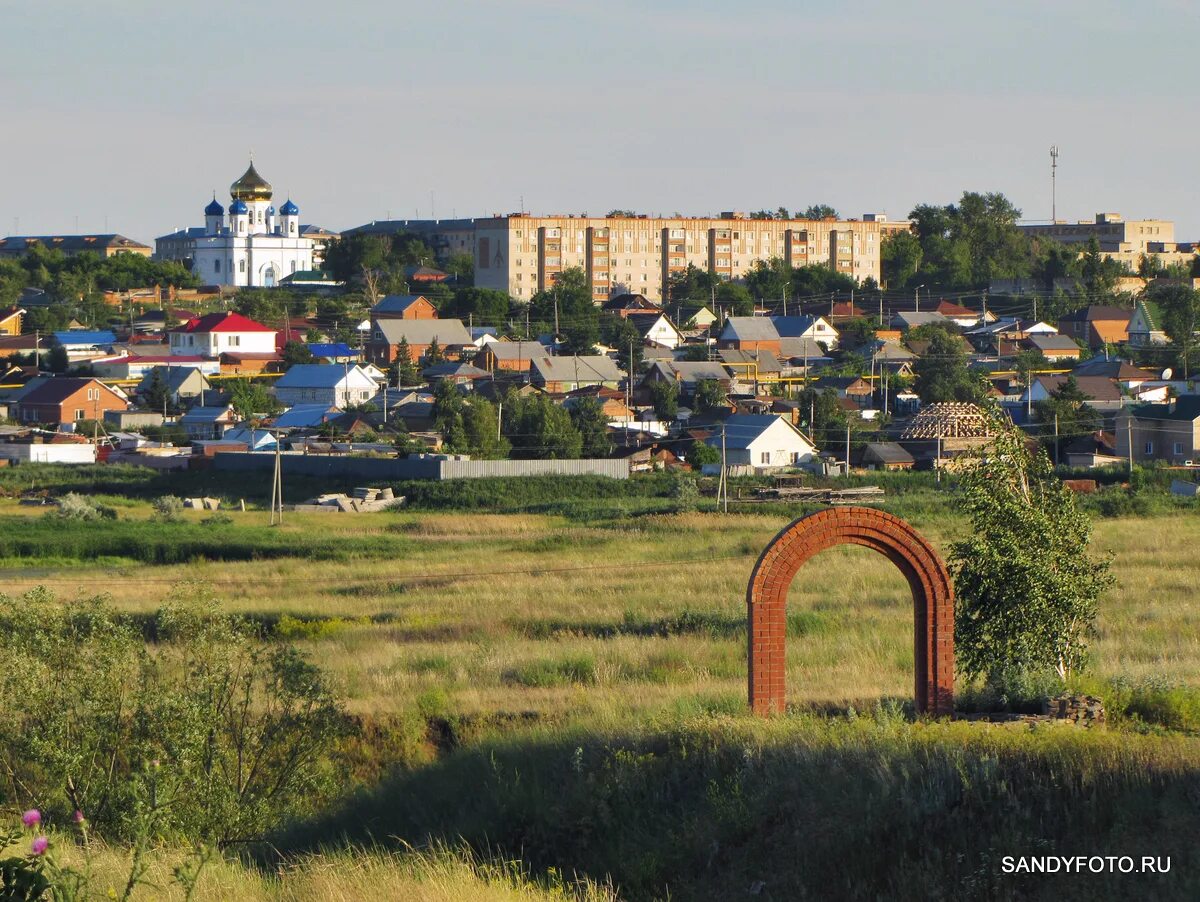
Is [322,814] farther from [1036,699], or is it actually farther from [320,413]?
[320,413]

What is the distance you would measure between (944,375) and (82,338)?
148 feet

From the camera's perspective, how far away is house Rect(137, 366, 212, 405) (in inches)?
2825

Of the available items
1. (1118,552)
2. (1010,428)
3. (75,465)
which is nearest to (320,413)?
(75,465)

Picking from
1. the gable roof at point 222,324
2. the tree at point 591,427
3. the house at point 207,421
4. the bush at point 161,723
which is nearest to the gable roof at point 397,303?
the gable roof at point 222,324

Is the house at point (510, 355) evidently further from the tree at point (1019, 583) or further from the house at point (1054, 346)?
the tree at point (1019, 583)

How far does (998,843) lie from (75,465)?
160ft

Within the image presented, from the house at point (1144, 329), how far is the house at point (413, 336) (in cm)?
3471

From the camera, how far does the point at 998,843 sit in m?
10.3

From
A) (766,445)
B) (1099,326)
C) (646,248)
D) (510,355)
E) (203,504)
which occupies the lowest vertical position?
(203,504)

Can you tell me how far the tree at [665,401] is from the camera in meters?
63.8

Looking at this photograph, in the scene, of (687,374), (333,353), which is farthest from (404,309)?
(687,374)

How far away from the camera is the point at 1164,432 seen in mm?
51688

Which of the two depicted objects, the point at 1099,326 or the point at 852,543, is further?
the point at 1099,326

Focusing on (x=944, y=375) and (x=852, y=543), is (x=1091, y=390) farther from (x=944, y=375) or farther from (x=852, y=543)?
(x=852, y=543)
